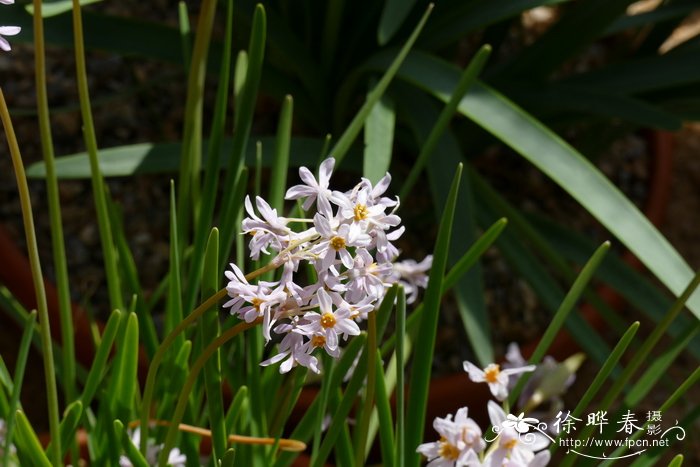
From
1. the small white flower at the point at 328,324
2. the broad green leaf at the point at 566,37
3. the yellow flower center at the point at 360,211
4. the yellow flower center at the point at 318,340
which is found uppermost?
the broad green leaf at the point at 566,37

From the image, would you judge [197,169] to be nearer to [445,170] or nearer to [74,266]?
[445,170]

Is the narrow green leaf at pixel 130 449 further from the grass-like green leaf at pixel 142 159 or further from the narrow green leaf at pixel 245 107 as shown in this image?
the grass-like green leaf at pixel 142 159

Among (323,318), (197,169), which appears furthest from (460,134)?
(323,318)

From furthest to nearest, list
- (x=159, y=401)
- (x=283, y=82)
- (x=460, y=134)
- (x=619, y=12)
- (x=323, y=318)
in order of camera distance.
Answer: (x=460, y=134) → (x=283, y=82) → (x=619, y=12) → (x=159, y=401) → (x=323, y=318)

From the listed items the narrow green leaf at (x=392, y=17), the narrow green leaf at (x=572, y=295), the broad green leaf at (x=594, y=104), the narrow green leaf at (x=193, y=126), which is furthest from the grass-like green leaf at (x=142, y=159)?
the narrow green leaf at (x=572, y=295)

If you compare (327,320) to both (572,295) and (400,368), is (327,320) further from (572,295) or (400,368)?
(572,295)

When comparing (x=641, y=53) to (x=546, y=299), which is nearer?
(x=546, y=299)

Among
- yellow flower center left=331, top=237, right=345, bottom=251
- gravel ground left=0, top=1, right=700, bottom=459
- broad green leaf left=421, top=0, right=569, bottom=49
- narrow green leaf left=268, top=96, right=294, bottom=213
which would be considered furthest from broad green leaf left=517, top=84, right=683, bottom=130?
yellow flower center left=331, top=237, right=345, bottom=251
